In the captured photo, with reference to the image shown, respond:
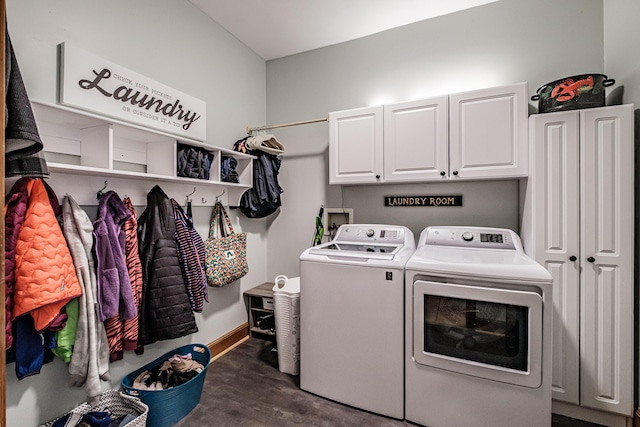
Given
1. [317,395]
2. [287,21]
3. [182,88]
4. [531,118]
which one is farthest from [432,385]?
[287,21]

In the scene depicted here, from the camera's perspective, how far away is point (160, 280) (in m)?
1.82

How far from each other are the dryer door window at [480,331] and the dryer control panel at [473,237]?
1.96ft

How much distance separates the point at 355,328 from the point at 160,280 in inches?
49.2

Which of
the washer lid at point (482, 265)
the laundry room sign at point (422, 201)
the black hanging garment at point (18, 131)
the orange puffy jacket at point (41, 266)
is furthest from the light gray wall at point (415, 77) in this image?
the black hanging garment at point (18, 131)

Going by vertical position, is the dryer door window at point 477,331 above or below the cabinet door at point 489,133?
below

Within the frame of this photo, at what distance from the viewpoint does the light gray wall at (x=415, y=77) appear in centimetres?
218

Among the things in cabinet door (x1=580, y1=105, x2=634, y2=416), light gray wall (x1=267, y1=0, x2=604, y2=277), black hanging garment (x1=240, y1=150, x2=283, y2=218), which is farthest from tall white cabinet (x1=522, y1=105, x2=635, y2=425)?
black hanging garment (x1=240, y1=150, x2=283, y2=218)

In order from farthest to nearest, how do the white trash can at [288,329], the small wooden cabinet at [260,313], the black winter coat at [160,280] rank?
the small wooden cabinet at [260,313], the white trash can at [288,329], the black winter coat at [160,280]

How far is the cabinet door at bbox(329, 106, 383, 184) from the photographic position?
241cm

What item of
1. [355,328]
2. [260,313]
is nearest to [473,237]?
[355,328]

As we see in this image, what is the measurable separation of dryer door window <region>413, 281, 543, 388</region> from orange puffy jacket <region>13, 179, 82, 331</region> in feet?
5.84

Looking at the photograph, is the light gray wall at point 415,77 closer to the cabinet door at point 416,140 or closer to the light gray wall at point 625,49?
the light gray wall at point 625,49

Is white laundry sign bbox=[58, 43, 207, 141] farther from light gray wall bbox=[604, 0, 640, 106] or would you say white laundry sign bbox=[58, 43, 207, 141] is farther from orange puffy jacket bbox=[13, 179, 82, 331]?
light gray wall bbox=[604, 0, 640, 106]

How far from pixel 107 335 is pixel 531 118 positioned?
111 inches
